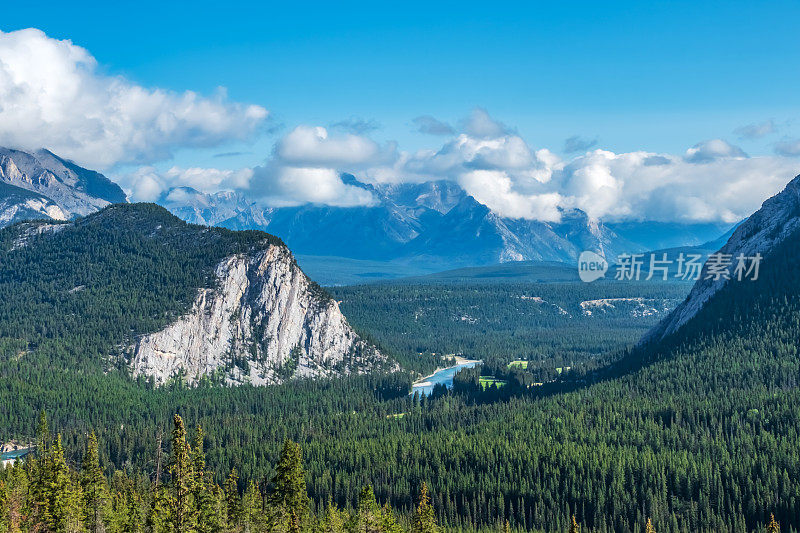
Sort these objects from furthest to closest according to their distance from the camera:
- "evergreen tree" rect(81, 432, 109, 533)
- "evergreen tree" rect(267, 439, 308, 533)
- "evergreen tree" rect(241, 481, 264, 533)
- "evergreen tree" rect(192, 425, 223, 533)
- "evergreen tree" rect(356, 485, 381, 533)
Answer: "evergreen tree" rect(81, 432, 109, 533) < "evergreen tree" rect(241, 481, 264, 533) < "evergreen tree" rect(356, 485, 381, 533) < "evergreen tree" rect(192, 425, 223, 533) < "evergreen tree" rect(267, 439, 308, 533)

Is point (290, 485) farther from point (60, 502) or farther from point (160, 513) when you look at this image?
point (60, 502)

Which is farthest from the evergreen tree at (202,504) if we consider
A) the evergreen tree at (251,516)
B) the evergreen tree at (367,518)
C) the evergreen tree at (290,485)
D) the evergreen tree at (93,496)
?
the evergreen tree at (93,496)

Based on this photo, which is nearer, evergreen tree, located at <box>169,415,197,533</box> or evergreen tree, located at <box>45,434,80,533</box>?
evergreen tree, located at <box>169,415,197,533</box>

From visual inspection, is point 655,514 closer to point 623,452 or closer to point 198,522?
point 623,452

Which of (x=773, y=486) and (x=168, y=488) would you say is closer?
(x=168, y=488)

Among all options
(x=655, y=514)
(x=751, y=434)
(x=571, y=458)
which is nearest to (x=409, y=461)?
Result: (x=571, y=458)

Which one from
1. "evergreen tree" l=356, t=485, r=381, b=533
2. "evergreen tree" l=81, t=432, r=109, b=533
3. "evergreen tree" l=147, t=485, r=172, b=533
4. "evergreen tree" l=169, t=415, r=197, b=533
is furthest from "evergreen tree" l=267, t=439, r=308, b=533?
"evergreen tree" l=81, t=432, r=109, b=533

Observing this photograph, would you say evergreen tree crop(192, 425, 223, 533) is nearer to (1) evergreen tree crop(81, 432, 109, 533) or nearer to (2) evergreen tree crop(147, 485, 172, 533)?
(2) evergreen tree crop(147, 485, 172, 533)

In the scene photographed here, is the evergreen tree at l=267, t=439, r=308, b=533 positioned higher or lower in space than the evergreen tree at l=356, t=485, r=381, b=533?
higher

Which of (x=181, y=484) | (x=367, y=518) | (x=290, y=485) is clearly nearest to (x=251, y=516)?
(x=367, y=518)
